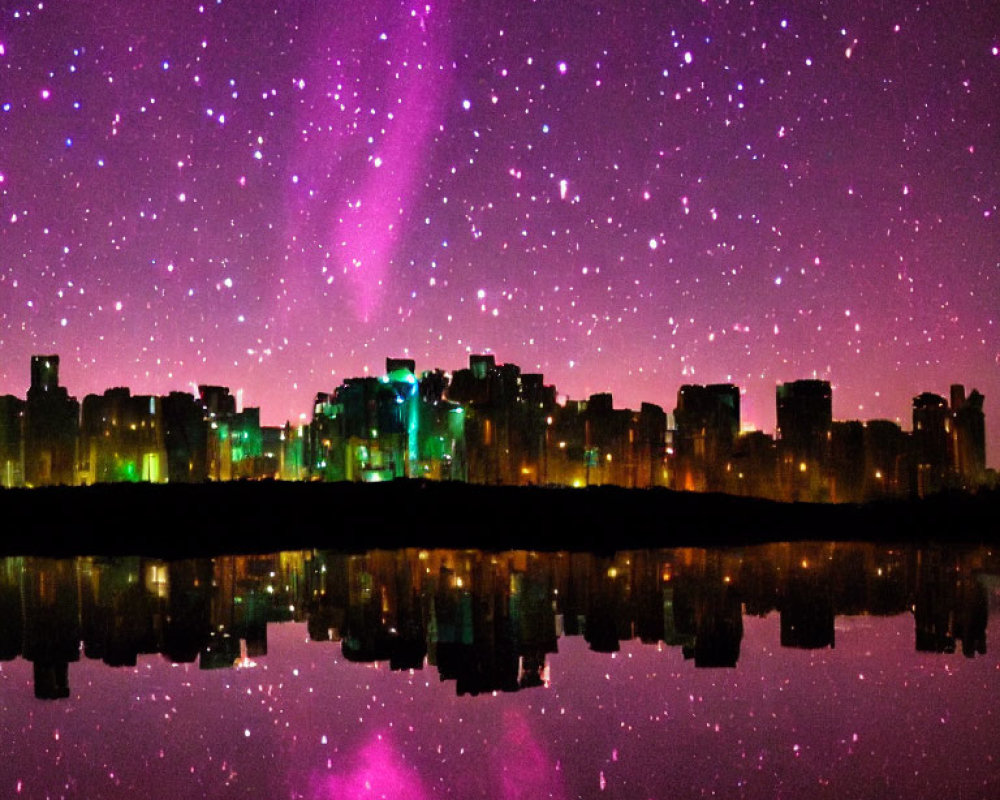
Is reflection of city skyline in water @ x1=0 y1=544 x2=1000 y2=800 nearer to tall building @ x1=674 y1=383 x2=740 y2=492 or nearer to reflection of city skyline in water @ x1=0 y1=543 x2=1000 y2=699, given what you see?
reflection of city skyline in water @ x1=0 y1=543 x2=1000 y2=699

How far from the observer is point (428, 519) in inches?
930

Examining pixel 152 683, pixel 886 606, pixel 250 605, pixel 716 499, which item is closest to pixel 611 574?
pixel 886 606

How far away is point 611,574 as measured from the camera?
1231cm

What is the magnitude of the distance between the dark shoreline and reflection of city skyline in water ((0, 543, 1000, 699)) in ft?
11.8

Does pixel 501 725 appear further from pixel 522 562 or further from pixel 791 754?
pixel 522 562

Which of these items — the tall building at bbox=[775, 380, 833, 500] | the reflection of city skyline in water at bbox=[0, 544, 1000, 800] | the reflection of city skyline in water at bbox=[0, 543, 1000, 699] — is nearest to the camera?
the reflection of city skyline in water at bbox=[0, 544, 1000, 800]

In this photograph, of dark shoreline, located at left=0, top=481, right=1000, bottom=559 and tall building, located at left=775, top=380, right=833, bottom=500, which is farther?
tall building, located at left=775, top=380, right=833, bottom=500

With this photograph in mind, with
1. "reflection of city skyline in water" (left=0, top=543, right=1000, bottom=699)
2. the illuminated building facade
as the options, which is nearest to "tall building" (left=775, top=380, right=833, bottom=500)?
the illuminated building facade

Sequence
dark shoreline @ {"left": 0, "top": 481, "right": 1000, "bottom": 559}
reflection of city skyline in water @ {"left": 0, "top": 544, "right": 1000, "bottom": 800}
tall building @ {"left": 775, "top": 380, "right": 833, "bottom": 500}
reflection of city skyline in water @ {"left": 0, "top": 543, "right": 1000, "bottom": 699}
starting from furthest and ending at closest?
1. tall building @ {"left": 775, "top": 380, "right": 833, "bottom": 500}
2. dark shoreline @ {"left": 0, "top": 481, "right": 1000, "bottom": 559}
3. reflection of city skyline in water @ {"left": 0, "top": 543, "right": 1000, "bottom": 699}
4. reflection of city skyline in water @ {"left": 0, "top": 544, "right": 1000, "bottom": 800}

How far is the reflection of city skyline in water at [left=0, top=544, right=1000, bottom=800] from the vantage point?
4.25 meters

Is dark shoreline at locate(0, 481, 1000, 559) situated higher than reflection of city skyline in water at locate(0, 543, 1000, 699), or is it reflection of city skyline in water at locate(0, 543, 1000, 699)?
dark shoreline at locate(0, 481, 1000, 559)

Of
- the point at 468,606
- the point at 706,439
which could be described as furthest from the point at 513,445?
the point at 468,606

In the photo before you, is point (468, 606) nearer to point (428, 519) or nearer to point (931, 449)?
point (428, 519)

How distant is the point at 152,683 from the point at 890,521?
20509 millimetres
